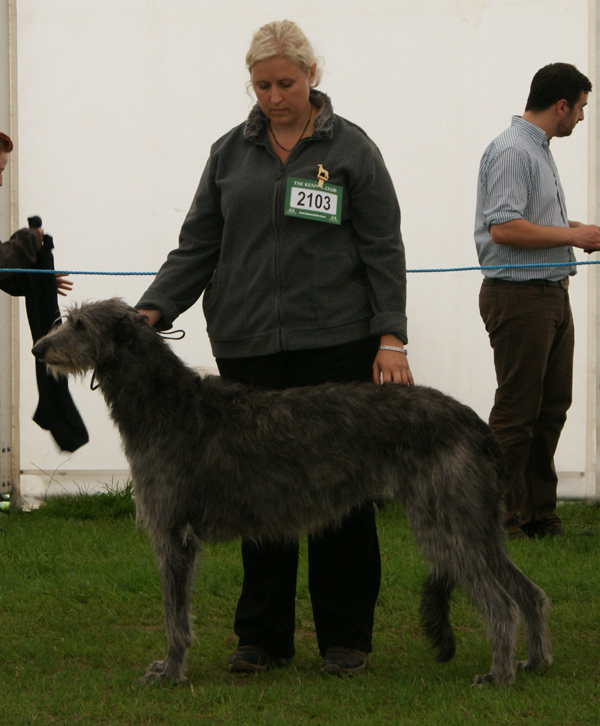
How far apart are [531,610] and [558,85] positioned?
3045mm

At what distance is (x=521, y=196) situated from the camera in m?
5.21

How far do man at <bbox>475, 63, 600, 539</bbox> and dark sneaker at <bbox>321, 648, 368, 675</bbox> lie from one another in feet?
6.51

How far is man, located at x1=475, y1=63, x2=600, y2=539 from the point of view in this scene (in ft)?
17.2

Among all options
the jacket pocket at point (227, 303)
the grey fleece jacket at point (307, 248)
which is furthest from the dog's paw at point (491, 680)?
the jacket pocket at point (227, 303)

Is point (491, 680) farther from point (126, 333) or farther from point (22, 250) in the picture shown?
point (22, 250)

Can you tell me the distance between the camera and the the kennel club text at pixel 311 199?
3523mm

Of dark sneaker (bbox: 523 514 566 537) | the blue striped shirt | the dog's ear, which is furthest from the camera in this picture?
dark sneaker (bbox: 523 514 566 537)

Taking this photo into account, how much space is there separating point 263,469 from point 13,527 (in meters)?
3.09

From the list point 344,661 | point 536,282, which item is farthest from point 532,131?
point 344,661

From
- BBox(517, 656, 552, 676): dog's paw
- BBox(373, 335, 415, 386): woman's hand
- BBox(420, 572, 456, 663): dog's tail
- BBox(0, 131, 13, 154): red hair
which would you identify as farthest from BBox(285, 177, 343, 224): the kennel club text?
BBox(0, 131, 13, 154): red hair

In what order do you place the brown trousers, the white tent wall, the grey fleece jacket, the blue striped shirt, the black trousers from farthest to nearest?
the white tent wall
the brown trousers
the blue striped shirt
the black trousers
the grey fleece jacket

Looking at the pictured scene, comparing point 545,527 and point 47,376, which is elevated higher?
point 47,376

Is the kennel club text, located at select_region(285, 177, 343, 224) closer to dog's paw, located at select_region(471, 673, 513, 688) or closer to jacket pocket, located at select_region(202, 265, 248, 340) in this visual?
jacket pocket, located at select_region(202, 265, 248, 340)

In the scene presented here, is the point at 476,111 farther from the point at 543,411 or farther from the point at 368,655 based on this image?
the point at 368,655
